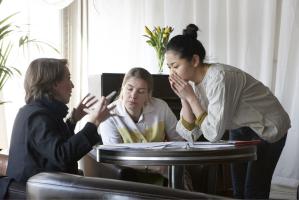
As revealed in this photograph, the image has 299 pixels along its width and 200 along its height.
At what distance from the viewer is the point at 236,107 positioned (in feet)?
7.36

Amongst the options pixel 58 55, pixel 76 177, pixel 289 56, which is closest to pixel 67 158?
pixel 76 177

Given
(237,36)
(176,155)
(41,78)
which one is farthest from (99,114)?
(237,36)

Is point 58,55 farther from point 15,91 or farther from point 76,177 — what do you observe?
point 76,177

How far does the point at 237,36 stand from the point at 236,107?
167cm

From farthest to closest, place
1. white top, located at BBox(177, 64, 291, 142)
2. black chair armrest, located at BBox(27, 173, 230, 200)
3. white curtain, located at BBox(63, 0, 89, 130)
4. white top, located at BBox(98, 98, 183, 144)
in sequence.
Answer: white curtain, located at BBox(63, 0, 89, 130), white top, located at BBox(98, 98, 183, 144), white top, located at BBox(177, 64, 291, 142), black chair armrest, located at BBox(27, 173, 230, 200)

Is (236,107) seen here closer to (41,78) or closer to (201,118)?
(201,118)

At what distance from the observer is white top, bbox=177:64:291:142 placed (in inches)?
84.0

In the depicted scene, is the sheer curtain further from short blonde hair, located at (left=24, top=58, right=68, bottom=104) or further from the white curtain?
short blonde hair, located at (left=24, top=58, right=68, bottom=104)

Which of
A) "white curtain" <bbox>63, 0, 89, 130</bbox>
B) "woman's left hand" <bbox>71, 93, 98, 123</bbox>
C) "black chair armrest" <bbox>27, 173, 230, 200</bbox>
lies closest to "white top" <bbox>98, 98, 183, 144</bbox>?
"woman's left hand" <bbox>71, 93, 98, 123</bbox>

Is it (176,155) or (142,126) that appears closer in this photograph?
(176,155)

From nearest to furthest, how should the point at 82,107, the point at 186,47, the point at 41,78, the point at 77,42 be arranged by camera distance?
1. the point at 41,78
2. the point at 186,47
3. the point at 82,107
4. the point at 77,42

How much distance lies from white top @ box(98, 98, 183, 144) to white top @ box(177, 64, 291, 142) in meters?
0.33

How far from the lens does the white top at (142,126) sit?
261 centimetres

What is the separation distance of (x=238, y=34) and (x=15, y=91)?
6.73ft
